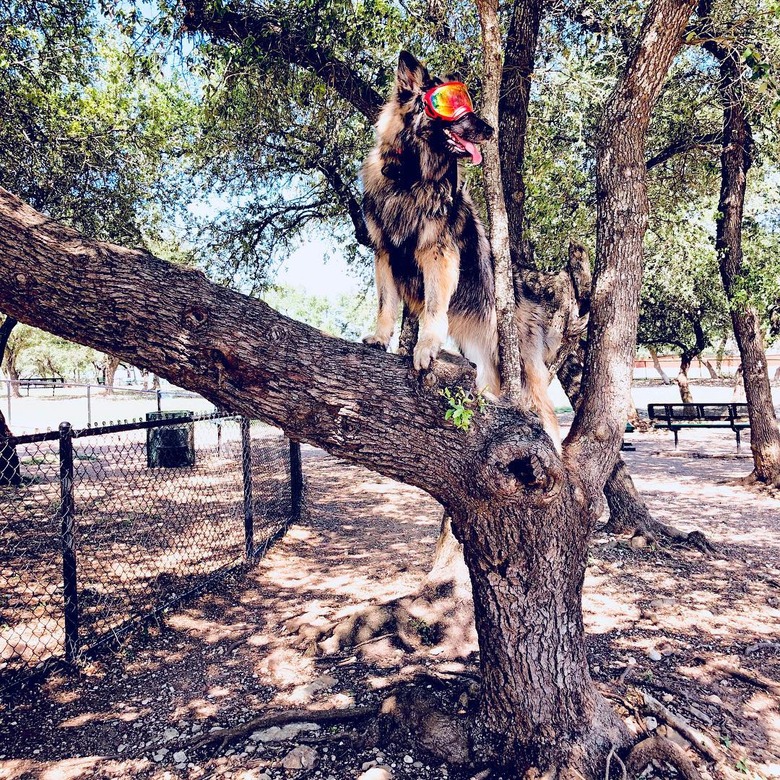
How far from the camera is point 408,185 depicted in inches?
125

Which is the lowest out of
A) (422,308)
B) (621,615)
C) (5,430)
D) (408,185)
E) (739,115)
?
(621,615)

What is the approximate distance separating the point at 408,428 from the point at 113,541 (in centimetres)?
524

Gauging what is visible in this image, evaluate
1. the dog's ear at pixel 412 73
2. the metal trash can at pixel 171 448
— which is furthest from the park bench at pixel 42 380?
the dog's ear at pixel 412 73

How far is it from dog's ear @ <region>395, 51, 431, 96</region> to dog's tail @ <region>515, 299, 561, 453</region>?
56.0 inches

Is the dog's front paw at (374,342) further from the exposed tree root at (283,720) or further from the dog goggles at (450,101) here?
the exposed tree root at (283,720)

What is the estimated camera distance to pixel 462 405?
7.70 ft

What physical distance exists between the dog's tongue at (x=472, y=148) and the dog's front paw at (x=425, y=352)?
0.93 meters

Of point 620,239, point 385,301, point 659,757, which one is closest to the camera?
point 659,757

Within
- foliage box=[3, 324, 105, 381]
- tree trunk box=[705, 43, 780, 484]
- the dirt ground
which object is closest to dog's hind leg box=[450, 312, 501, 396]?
the dirt ground

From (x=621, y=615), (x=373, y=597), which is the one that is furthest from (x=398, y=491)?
(x=621, y=615)

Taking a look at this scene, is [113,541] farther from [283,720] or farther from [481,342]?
[481,342]

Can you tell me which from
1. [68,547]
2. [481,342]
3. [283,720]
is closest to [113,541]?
[68,547]

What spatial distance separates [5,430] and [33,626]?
19.9 ft

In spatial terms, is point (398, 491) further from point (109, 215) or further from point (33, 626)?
point (109, 215)
